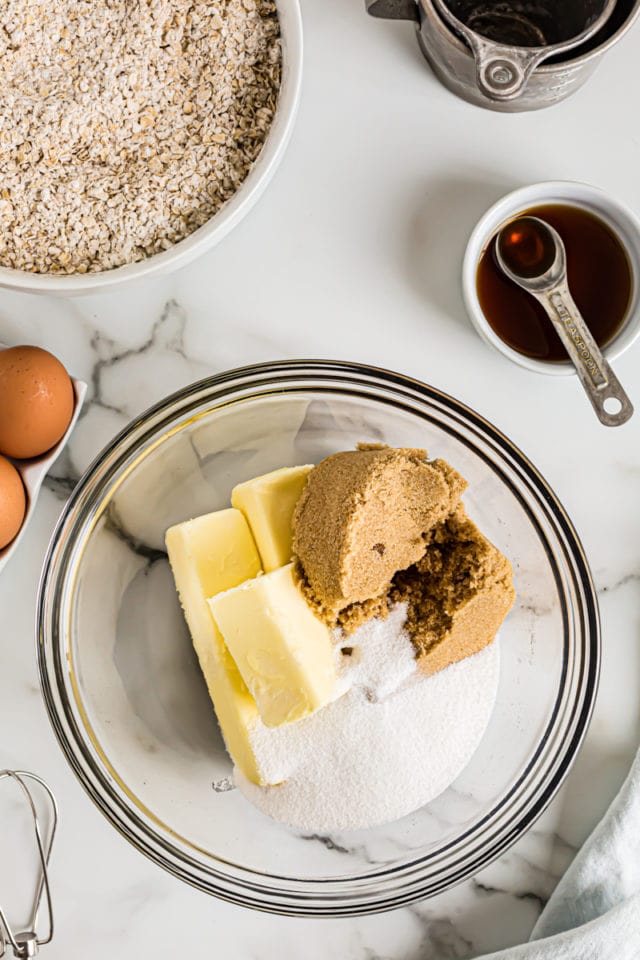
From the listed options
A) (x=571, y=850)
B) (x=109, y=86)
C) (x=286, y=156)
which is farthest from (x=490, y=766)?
(x=109, y=86)

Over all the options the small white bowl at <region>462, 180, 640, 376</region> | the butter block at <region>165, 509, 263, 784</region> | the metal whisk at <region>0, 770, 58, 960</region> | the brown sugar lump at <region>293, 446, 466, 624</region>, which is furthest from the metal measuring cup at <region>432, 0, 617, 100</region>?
the metal whisk at <region>0, 770, 58, 960</region>

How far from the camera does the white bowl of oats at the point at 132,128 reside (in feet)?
3.12

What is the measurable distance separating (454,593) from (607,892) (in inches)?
20.6

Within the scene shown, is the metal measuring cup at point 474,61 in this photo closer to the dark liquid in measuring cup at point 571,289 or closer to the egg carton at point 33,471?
the dark liquid in measuring cup at point 571,289

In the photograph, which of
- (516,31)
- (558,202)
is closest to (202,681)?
(558,202)

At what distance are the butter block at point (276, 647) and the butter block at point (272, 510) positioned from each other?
35 mm

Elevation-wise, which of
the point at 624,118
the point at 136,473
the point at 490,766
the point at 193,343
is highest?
the point at 624,118

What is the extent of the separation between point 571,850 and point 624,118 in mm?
1002

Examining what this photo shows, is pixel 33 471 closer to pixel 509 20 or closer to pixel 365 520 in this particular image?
pixel 365 520

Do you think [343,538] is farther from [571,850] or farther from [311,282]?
[571,850]

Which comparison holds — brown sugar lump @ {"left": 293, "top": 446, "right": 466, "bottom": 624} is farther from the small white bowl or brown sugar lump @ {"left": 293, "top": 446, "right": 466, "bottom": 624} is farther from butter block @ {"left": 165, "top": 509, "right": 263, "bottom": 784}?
the small white bowl

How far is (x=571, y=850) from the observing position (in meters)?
1.12

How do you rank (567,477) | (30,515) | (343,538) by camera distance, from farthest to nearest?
(567,477) → (30,515) → (343,538)

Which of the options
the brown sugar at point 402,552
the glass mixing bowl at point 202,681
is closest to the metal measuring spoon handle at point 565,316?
the glass mixing bowl at point 202,681
